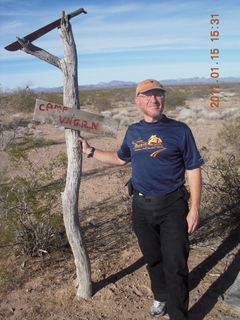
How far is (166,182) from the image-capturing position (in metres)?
2.87

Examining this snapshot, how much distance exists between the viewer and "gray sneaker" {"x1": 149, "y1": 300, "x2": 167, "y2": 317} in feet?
11.1

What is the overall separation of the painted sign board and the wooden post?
4.3 inches

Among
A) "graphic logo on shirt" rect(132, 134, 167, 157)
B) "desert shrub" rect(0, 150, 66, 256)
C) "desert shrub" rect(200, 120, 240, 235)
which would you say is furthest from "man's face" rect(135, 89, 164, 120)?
"desert shrub" rect(200, 120, 240, 235)

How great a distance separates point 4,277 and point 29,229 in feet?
2.45

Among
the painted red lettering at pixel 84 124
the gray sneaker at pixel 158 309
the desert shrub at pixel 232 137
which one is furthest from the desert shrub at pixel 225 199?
the desert shrub at pixel 232 137

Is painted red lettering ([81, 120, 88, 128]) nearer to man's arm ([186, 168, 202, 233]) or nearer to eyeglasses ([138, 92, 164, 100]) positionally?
eyeglasses ([138, 92, 164, 100])

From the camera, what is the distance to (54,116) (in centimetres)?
303

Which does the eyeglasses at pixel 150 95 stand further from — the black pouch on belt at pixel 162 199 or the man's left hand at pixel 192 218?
the man's left hand at pixel 192 218

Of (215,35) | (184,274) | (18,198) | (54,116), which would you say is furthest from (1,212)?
(215,35)

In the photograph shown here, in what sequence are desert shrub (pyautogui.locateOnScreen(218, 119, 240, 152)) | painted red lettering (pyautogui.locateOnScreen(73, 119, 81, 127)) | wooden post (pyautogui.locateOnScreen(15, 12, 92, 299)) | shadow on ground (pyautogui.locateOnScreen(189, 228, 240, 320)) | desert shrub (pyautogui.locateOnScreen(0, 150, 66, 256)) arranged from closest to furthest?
wooden post (pyautogui.locateOnScreen(15, 12, 92, 299)) → painted red lettering (pyautogui.locateOnScreen(73, 119, 81, 127)) → shadow on ground (pyautogui.locateOnScreen(189, 228, 240, 320)) → desert shrub (pyautogui.locateOnScreen(0, 150, 66, 256)) → desert shrub (pyautogui.locateOnScreen(218, 119, 240, 152))

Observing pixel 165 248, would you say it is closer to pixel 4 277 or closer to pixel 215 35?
pixel 4 277

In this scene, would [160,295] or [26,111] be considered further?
[26,111]

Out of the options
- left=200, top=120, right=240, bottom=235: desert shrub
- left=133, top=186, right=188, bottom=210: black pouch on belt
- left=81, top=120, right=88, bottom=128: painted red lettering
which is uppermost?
left=81, top=120, right=88, bottom=128: painted red lettering

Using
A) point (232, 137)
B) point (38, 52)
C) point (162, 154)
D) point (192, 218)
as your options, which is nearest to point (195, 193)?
point (192, 218)
